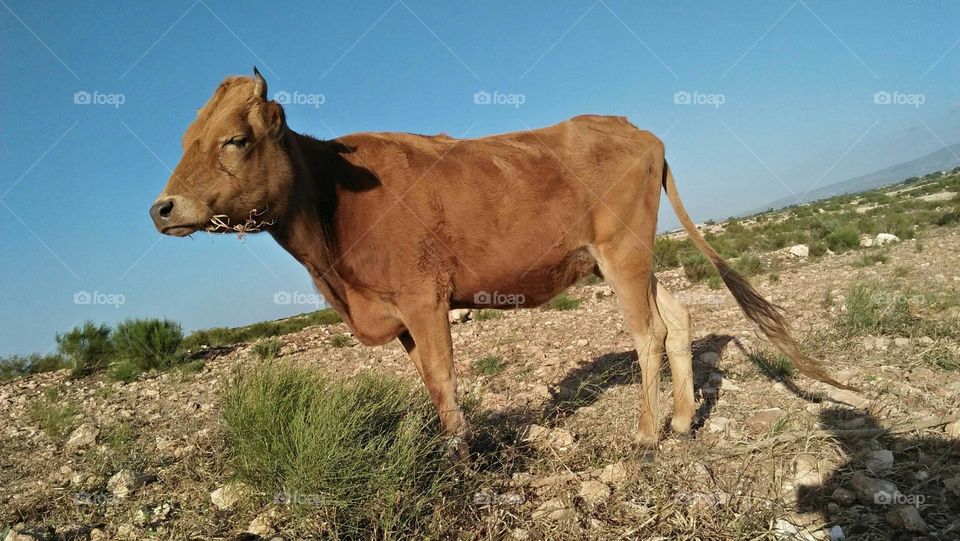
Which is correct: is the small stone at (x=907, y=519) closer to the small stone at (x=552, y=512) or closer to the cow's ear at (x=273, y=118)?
the small stone at (x=552, y=512)

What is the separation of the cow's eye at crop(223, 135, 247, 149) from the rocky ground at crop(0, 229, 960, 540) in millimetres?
1882

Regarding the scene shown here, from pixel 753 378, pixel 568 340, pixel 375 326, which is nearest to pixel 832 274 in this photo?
pixel 568 340

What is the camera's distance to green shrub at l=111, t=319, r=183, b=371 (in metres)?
10.5

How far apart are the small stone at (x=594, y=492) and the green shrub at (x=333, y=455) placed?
81 cm

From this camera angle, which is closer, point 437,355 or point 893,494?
point 893,494

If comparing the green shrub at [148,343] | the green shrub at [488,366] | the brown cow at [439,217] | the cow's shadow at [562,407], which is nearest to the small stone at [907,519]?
the brown cow at [439,217]

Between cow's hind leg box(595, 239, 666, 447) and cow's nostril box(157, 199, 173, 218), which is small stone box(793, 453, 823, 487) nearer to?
cow's hind leg box(595, 239, 666, 447)

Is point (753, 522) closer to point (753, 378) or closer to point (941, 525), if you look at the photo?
point (941, 525)

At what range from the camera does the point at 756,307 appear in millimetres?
4812

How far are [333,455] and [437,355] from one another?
3.49 ft

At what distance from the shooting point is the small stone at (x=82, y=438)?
5.14m

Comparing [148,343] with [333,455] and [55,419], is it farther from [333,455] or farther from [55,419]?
[333,455]

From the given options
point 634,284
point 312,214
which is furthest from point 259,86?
point 634,284

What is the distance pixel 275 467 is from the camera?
10.0 feet
